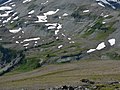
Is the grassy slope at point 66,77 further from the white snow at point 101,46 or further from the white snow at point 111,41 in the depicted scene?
the white snow at point 111,41

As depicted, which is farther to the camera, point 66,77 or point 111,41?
point 111,41

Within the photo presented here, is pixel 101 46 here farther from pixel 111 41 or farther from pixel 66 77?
pixel 66 77

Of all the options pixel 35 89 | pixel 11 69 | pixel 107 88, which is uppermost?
pixel 107 88

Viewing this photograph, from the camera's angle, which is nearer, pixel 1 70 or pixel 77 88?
pixel 77 88

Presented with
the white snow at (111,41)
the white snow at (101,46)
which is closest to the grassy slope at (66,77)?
the white snow at (101,46)

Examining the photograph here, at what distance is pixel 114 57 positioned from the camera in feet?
543

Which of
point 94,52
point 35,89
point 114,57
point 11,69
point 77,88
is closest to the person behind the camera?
point 77,88

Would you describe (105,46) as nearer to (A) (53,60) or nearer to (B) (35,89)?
(A) (53,60)

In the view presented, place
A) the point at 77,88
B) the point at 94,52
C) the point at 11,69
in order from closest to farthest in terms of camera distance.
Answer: the point at 77,88 → the point at 94,52 → the point at 11,69

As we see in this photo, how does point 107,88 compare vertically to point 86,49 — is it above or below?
above

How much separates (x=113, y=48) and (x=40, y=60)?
41.7 meters

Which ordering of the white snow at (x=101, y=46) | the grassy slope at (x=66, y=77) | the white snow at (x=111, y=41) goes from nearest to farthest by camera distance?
the grassy slope at (x=66, y=77) → the white snow at (x=101, y=46) → the white snow at (x=111, y=41)

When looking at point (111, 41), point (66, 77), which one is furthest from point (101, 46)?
point (66, 77)

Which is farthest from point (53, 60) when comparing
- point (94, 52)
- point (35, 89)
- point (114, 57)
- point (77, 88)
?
point (77, 88)
